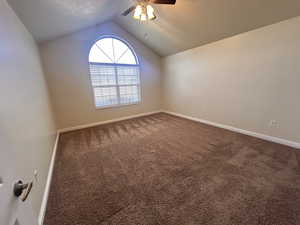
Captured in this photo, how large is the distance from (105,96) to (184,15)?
9.96 feet

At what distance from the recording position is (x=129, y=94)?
485cm

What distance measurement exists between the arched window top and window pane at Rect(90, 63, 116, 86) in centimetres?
17

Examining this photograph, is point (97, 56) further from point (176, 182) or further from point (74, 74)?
point (176, 182)

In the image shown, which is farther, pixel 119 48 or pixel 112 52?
pixel 119 48

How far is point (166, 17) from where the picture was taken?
315 centimetres

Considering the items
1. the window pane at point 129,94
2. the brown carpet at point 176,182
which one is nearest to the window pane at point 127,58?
the window pane at point 129,94

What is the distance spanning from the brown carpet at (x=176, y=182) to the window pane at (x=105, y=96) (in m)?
1.64

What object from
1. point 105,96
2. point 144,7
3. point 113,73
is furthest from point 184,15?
point 105,96

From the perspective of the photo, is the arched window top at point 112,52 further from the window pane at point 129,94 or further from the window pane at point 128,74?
the window pane at point 129,94

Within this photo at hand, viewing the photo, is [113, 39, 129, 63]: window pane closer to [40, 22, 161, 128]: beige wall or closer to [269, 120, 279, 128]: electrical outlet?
[40, 22, 161, 128]: beige wall

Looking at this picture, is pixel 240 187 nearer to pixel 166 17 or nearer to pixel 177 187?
pixel 177 187

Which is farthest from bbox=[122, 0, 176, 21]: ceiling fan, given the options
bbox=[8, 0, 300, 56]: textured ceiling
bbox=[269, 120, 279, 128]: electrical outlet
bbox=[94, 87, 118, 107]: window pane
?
bbox=[269, 120, 279, 128]: electrical outlet

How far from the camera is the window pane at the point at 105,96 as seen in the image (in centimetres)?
425

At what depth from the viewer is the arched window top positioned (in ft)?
13.3
